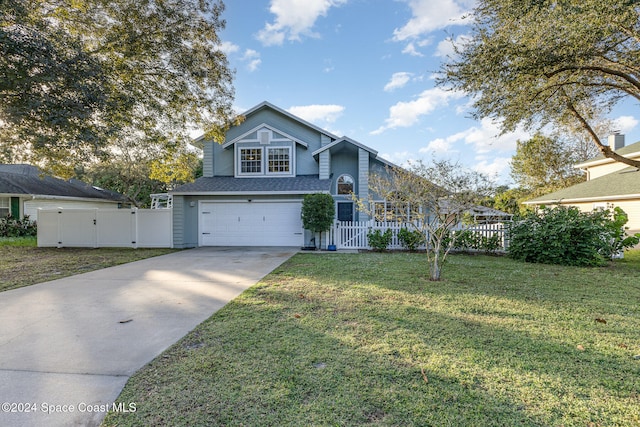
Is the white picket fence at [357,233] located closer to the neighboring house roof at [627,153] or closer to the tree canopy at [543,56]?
the tree canopy at [543,56]

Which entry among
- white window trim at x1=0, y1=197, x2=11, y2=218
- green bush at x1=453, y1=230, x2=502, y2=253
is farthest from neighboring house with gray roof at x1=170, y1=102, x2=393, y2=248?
white window trim at x1=0, y1=197, x2=11, y2=218

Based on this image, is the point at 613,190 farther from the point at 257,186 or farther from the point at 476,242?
the point at 257,186

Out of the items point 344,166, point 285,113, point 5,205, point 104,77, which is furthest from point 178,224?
point 5,205

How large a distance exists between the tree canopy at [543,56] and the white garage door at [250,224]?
8029 millimetres

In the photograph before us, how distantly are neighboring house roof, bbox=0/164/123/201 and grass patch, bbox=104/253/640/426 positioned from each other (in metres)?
20.4

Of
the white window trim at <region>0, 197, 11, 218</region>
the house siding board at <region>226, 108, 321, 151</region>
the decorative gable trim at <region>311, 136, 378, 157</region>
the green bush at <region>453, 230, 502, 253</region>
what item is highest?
the house siding board at <region>226, 108, 321, 151</region>

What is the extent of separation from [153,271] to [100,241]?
8.10 metres

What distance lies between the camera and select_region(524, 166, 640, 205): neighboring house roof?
53.2ft

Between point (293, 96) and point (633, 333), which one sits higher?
point (293, 96)

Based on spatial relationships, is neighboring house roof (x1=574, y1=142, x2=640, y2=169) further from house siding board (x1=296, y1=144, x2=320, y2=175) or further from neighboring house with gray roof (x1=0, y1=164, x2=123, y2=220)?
neighboring house with gray roof (x1=0, y1=164, x2=123, y2=220)

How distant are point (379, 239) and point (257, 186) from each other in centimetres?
578

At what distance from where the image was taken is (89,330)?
414 cm

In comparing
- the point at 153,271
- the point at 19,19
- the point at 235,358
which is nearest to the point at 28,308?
the point at 153,271

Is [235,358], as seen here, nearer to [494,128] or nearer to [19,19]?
[19,19]
